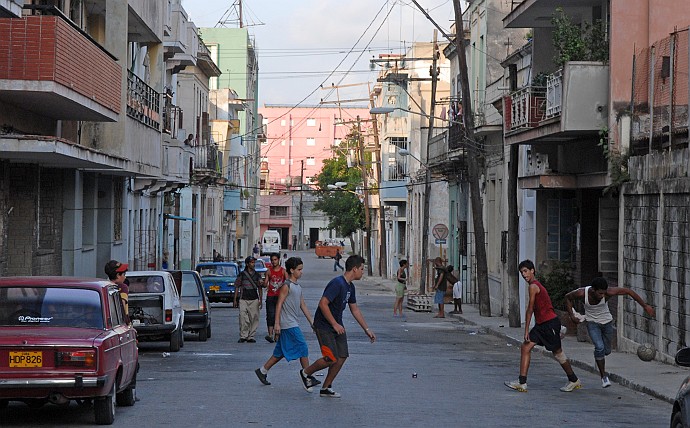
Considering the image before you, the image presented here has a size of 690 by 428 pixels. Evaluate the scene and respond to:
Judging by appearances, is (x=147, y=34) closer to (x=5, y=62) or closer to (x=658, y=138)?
(x=5, y=62)

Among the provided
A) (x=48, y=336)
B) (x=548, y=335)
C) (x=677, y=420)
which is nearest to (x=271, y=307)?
(x=548, y=335)

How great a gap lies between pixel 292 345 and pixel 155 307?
6.84 metres

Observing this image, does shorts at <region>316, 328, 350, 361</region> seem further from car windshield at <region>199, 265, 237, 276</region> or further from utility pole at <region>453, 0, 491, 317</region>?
car windshield at <region>199, 265, 237, 276</region>

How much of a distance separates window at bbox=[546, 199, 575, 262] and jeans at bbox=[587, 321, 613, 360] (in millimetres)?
13224

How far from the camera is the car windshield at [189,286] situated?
27453 mm

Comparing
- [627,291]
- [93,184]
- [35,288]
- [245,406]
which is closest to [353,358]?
[627,291]

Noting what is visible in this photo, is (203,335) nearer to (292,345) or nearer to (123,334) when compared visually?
(292,345)

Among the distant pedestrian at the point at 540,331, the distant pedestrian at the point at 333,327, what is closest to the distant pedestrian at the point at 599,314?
the distant pedestrian at the point at 540,331

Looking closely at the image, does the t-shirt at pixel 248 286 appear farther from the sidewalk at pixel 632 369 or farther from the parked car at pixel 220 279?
the parked car at pixel 220 279

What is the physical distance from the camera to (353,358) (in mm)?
22469

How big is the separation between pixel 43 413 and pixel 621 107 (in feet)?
45.3

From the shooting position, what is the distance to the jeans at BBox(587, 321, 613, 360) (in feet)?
58.9

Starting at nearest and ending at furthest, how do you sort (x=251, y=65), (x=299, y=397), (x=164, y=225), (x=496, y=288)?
(x=299, y=397), (x=496, y=288), (x=164, y=225), (x=251, y=65)

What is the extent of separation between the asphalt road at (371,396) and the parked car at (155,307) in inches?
16.4
